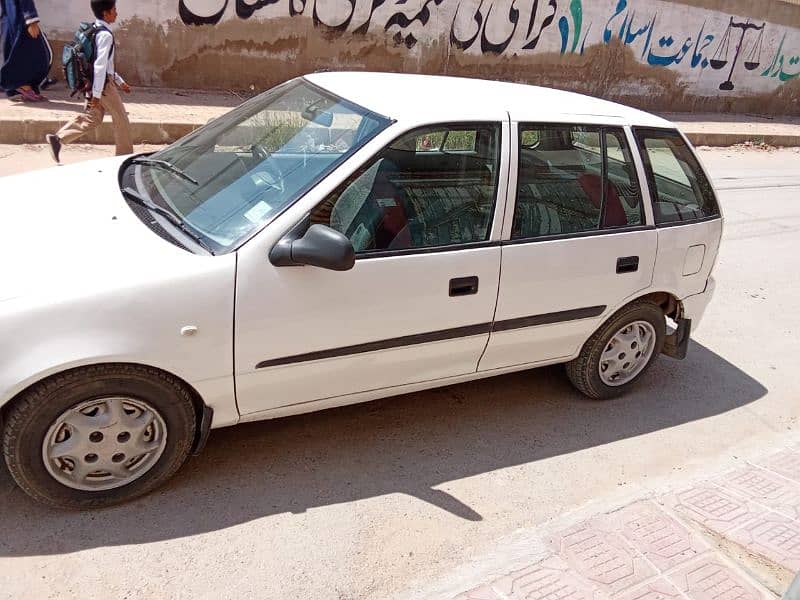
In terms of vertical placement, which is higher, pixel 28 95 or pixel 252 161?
pixel 252 161

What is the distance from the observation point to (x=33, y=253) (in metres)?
2.97

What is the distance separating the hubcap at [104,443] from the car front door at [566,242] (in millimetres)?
1643

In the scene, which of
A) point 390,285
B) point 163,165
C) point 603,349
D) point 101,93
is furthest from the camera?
point 101,93

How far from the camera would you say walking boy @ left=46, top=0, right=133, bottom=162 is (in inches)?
273

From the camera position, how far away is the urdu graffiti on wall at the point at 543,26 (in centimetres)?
1227

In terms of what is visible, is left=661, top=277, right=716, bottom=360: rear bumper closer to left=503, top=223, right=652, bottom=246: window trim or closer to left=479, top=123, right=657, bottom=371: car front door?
left=479, top=123, right=657, bottom=371: car front door

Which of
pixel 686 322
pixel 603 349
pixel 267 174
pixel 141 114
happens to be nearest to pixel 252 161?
pixel 267 174

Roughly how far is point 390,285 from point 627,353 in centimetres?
183

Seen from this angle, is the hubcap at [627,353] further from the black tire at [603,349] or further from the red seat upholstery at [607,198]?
the red seat upholstery at [607,198]

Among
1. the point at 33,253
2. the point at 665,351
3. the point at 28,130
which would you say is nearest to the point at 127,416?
the point at 33,253

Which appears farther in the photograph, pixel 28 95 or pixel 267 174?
pixel 28 95

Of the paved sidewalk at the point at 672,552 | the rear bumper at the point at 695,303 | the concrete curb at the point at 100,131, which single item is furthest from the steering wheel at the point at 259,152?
the concrete curb at the point at 100,131

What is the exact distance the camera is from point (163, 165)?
383cm

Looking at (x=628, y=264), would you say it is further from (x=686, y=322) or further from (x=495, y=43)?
(x=495, y=43)
